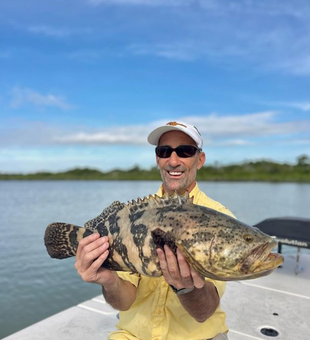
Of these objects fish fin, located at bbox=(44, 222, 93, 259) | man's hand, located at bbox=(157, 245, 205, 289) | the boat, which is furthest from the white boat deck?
man's hand, located at bbox=(157, 245, 205, 289)

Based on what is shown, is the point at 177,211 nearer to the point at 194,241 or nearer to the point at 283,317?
the point at 194,241

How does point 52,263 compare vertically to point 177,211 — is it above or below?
below

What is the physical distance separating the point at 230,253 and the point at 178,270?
43 cm

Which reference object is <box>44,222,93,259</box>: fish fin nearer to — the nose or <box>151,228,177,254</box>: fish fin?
<box>151,228,177,254</box>: fish fin

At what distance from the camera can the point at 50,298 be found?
10.5m

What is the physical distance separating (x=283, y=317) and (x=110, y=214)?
4.05 metres

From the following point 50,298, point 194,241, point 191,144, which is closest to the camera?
point 194,241

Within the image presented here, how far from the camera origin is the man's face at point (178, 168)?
3.68 meters

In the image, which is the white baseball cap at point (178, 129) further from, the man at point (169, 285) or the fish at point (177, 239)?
the fish at point (177, 239)

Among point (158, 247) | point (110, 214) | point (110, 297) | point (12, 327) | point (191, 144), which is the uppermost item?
point (191, 144)

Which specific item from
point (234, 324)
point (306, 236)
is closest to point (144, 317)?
point (234, 324)

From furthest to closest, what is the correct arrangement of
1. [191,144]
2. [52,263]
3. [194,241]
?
[52,263], [191,144], [194,241]

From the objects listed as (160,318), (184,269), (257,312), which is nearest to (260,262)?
(184,269)

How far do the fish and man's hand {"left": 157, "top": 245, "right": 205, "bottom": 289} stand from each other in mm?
45
